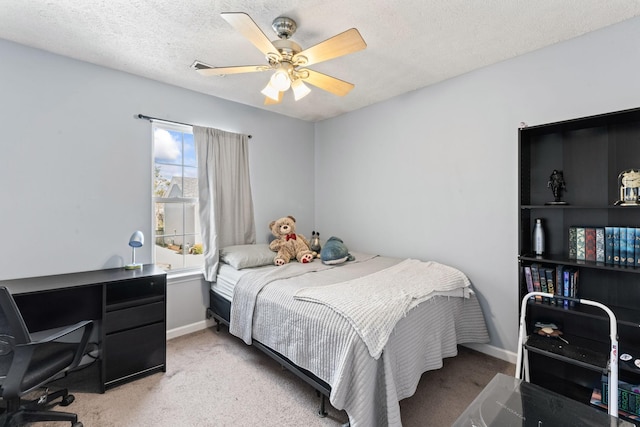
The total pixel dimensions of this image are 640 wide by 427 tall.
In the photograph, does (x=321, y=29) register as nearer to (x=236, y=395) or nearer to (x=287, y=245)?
(x=287, y=245)

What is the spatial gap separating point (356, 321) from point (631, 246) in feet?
5.90

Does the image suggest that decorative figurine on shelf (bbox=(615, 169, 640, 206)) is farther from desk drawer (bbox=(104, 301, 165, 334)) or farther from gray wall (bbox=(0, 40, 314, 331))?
gray wall (bbox=(0, 40, 314, 331))

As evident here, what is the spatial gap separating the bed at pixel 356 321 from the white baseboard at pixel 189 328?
0.32 m

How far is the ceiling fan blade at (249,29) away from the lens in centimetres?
147

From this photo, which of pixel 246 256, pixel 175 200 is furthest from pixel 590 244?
pixel 175 200

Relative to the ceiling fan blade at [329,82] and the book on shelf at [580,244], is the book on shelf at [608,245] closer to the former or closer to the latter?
the book on shelf at [580,244]

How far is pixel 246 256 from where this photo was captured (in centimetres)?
302

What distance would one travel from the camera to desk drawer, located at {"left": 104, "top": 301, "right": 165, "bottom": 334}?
220cm

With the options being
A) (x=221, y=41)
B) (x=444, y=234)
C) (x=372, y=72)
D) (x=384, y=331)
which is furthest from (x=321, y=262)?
(x=221, y=41)

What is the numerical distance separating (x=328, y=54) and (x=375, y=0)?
16.1 inches

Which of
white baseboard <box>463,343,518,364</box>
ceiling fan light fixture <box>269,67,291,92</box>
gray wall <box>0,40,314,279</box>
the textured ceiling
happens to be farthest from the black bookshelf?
gray wall <box>0,40,314,279</box>

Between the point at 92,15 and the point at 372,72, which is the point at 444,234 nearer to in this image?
the point at 372,72

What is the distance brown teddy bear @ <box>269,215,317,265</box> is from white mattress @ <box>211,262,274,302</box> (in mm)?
238

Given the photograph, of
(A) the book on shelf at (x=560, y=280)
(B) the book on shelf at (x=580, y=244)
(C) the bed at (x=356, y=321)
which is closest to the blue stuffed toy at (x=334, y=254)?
(C) the bed at (x=356, y=321)
